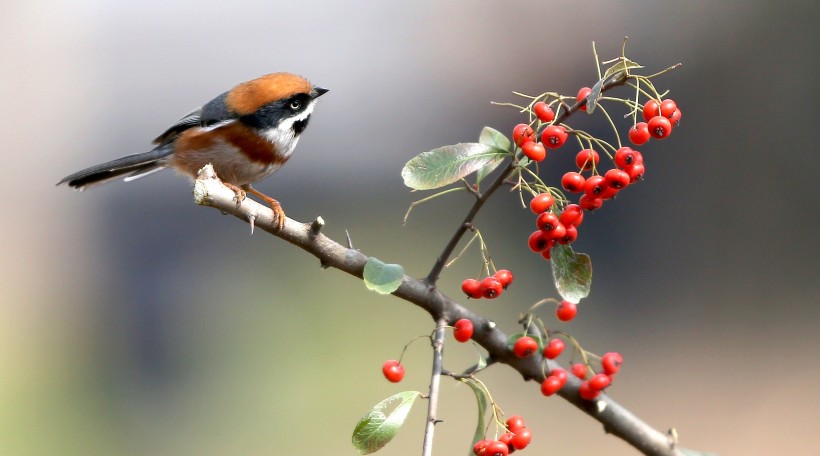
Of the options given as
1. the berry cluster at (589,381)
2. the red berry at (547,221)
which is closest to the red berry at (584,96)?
the red berry at (547,221)

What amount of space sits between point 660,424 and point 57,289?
17.2 feet

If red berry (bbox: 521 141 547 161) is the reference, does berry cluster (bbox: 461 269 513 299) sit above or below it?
below

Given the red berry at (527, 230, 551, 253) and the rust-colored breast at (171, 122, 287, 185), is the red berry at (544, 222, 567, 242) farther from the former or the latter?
the rust-colored breast at (171, 122, 287, 185)

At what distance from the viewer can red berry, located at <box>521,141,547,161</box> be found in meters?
1.54

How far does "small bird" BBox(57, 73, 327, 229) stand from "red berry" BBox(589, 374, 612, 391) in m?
1.51

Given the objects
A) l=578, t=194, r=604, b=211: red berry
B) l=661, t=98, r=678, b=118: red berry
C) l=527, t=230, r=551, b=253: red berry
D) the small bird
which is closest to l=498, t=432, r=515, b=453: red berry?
l=527, t=230, r=551, b=253: red berry

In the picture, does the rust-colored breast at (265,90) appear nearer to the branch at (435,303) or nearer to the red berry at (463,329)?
the branch at (435,303)

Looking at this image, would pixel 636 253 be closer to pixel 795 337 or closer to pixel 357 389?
pixel 795 337

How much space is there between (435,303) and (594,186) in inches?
14.9

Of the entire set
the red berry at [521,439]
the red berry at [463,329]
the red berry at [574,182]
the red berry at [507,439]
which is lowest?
the red berry at [507,439]

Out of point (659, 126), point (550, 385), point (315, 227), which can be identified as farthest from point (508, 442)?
point (659, 126)

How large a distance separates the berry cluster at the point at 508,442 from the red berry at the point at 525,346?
127 millimetres

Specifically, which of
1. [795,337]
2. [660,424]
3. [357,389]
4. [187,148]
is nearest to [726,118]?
[795,337]

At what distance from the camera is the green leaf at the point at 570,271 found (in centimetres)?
166
